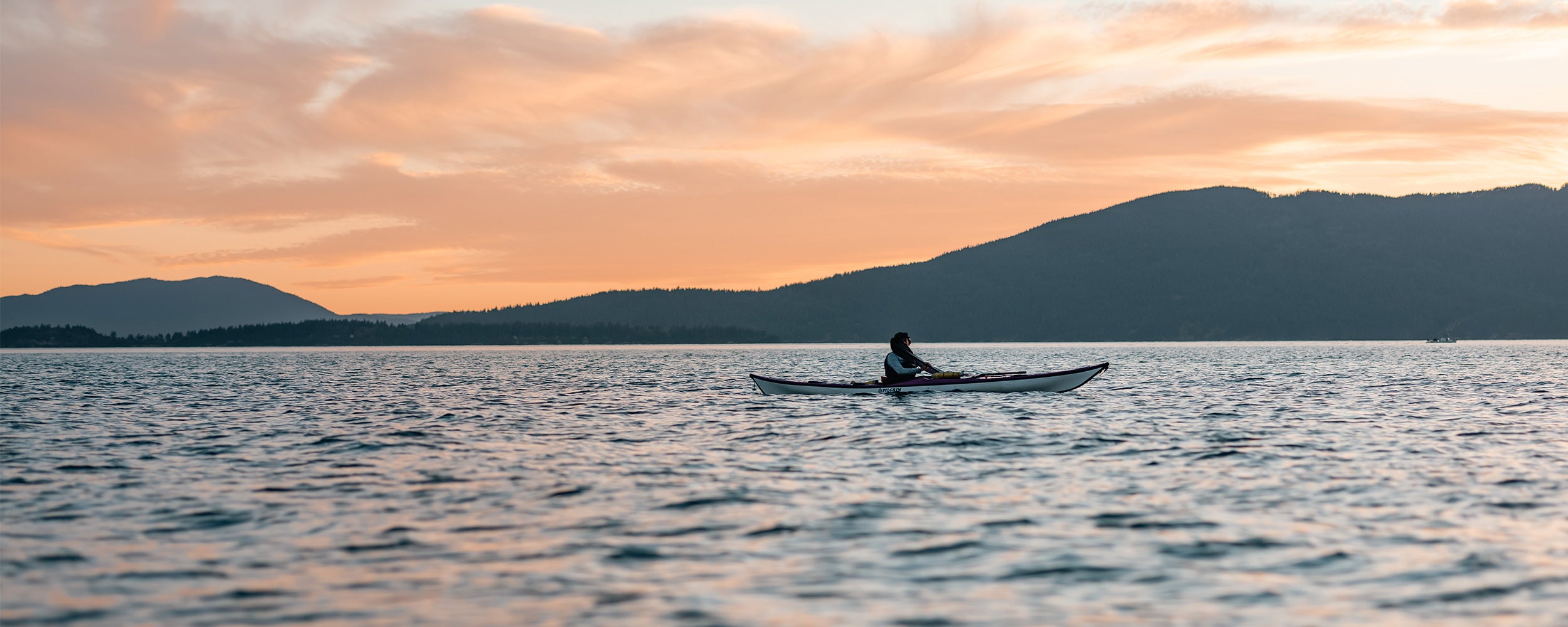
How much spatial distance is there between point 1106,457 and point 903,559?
36.6 feet

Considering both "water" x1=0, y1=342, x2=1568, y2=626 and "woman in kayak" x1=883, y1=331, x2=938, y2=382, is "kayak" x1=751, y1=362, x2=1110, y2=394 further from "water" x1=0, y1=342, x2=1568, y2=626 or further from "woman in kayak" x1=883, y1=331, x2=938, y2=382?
"water" x1=0, y1=342, x2=1568, y2=626

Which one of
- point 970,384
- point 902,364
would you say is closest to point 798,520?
point 902,364

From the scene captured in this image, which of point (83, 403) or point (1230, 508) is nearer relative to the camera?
point (1230, 508)

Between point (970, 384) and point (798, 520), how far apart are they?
1090 inches

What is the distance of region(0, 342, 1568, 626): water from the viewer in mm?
11602

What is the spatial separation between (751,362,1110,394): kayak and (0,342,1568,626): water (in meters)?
6.46

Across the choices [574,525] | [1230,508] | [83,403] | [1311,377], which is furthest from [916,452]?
[1311,377]

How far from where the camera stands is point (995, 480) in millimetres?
20344

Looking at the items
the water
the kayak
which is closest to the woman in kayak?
the kayak

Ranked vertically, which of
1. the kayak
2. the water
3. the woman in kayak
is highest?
the woman in kayak

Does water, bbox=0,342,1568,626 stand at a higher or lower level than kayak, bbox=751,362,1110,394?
lower

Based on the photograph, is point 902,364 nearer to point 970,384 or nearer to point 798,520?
point 970,384

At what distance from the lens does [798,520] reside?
53.7 ft

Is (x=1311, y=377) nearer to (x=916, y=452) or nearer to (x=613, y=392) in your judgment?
(x=613, y=392)
